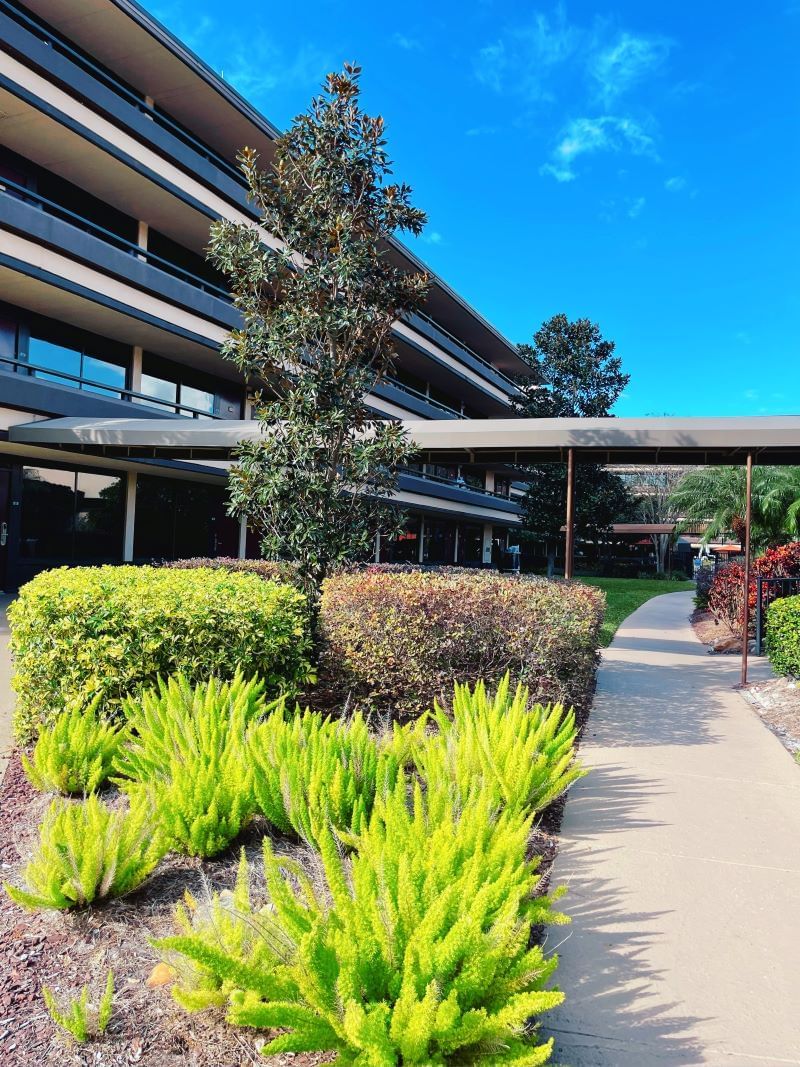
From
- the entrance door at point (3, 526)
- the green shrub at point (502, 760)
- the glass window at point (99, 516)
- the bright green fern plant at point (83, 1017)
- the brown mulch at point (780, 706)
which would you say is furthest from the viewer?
the glass window at point (99, 516)

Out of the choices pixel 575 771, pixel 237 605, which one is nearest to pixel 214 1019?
pixel 575 771

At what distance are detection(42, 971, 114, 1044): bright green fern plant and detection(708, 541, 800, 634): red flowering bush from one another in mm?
11665

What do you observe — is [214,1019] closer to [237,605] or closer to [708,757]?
[237,605]

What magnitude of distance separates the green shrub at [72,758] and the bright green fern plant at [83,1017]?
5.51ft

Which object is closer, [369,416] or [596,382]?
[369,416]

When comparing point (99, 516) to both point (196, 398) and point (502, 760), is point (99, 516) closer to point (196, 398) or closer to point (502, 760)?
point (196, 398)

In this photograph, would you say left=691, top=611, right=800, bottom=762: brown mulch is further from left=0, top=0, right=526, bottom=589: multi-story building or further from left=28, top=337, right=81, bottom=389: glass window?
left=28, top=337, right=81, bottom=389: glass window

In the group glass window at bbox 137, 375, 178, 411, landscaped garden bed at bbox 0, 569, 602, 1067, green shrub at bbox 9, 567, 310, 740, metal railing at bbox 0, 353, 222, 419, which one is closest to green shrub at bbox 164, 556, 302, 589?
green shrub at bbox 9, 567, 310, 740

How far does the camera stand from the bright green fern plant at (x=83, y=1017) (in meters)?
2.11

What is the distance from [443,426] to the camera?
1296 centimetres

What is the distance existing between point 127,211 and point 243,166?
14.8 metres

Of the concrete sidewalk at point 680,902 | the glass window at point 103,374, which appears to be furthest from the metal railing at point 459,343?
the concrete sidewalk at point 680,902

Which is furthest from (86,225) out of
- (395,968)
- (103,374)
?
(395,968)

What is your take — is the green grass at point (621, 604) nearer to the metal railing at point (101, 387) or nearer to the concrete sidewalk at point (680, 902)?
the concrete sidewalk at point (680, 902)
